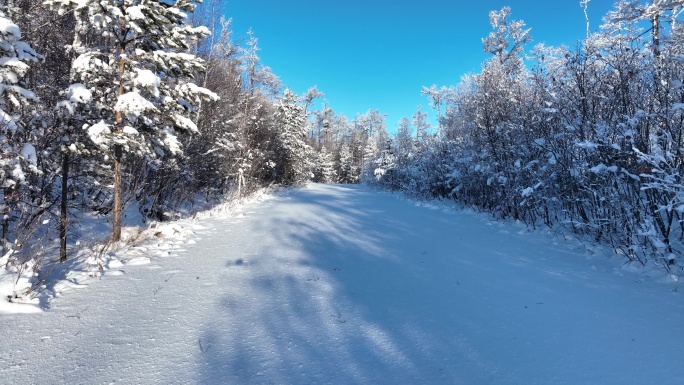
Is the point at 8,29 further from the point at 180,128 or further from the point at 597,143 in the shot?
the point at 597,143

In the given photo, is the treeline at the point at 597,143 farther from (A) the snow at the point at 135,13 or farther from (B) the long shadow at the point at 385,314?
(A) the snow at the point at 135,13

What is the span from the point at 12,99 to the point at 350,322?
17.2 ft

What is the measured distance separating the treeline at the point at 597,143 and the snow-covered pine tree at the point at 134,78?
24.2 feet

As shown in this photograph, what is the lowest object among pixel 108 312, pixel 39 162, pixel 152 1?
pixel 108 312

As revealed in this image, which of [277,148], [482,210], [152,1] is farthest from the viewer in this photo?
[277,148]

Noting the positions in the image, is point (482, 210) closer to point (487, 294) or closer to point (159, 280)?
point (487, 294)


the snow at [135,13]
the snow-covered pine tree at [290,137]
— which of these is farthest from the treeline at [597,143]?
the snow-covered pine tree at [290,137]

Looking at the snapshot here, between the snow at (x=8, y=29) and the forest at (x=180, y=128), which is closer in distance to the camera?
the snow at (x=8, y=29)

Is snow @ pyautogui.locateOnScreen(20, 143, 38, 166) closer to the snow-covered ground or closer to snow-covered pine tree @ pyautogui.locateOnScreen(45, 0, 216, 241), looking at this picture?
snow-covered pine tree @ pyautogui.locateOnScreen(45, 0, 216, 241)

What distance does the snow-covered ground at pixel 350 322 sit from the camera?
98.8 inches

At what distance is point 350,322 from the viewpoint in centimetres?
333

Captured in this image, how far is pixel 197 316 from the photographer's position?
3377 millimetres

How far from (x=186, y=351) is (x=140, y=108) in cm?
440

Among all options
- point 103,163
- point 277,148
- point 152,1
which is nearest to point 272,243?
point 103,163
